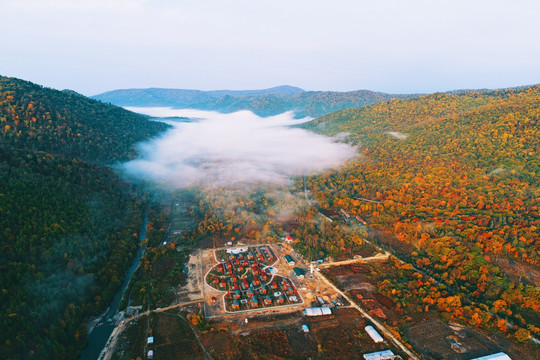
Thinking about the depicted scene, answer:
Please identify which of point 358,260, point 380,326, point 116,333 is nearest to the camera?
point 116,333

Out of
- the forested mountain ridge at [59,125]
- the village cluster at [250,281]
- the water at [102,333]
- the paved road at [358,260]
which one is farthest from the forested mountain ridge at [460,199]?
the forested mountain ridge at [59,125]

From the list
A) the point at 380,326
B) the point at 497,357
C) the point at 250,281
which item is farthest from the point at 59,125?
the point at 497,357

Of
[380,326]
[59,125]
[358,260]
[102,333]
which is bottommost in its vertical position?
[380,326]

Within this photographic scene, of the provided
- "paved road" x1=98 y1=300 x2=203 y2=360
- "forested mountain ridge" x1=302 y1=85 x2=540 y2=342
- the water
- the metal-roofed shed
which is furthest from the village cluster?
the metal-roofed shed

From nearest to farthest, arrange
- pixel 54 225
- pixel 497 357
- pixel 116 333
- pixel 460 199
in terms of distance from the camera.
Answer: pixel 497 357 → pixel 116 333 → pixel 54 225 → pixel 460 199

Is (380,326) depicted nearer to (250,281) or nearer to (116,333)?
(250,281)

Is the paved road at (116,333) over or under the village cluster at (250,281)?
under

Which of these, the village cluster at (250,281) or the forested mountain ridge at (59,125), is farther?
the forested mountain ridge at (59,125)

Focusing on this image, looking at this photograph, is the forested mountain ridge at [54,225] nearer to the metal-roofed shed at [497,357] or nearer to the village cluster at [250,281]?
the village cluster at [250,281]
